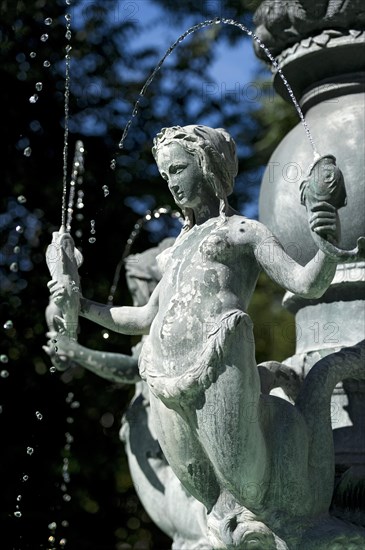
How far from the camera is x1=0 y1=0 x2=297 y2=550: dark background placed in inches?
459

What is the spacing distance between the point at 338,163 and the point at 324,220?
4.51 feet

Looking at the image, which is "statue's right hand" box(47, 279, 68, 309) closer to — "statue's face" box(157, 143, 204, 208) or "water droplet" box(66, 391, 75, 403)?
"statue's face" box(157, 143, 204, 208)

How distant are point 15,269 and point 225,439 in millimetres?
7550

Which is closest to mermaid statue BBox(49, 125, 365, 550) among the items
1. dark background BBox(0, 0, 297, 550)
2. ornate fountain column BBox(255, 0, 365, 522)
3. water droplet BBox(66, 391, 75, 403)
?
ornate fountain column BBox(255, 0, 365, 522)

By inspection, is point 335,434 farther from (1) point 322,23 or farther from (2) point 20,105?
(2) point 20,105

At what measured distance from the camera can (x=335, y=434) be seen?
17.5ft

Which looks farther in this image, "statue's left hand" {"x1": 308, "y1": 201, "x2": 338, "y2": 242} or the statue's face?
the statue's face

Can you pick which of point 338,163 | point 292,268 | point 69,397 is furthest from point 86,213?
point 292,268

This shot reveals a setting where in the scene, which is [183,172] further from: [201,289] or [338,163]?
[338,163]

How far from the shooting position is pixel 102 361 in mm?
6895

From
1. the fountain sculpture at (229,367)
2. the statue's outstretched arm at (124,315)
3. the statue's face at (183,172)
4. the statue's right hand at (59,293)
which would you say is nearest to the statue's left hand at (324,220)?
the fountain sculpture at (229,367)

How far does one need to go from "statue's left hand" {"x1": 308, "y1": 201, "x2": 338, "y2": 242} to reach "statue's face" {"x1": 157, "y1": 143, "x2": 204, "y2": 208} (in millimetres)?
847

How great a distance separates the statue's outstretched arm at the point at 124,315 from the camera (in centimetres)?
519

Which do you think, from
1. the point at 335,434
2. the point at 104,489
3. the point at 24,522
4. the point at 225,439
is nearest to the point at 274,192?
the point at 335,434
